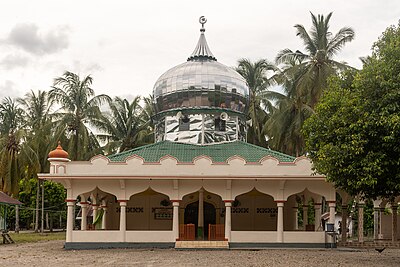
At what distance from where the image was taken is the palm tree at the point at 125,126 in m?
41.8

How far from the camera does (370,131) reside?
56.2 feet

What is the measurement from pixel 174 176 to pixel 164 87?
8.15 meters

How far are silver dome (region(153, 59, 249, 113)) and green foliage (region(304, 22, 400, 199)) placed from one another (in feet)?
Result: 36.8

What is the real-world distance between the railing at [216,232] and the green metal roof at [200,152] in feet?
9.97

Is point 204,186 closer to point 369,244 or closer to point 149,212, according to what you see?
point 149,212

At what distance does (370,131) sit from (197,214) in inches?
477

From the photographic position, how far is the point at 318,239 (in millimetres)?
24125

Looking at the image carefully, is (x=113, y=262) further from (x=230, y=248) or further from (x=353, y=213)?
(x=353, y=213)

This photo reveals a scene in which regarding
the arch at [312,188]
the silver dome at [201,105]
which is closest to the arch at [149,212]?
the silver dome at [201,105]

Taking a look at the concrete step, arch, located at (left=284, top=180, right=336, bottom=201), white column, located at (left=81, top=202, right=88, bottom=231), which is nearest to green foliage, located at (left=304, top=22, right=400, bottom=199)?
arch, located at (left=284, top=180, right=336, bottom=201)

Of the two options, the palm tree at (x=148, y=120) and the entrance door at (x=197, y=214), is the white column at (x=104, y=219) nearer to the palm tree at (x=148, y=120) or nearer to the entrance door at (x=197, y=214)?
the entrance door at (x=197, y=214)

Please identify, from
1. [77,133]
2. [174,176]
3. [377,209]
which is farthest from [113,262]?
[77,133]

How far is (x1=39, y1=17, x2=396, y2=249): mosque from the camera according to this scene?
23938 millimetres

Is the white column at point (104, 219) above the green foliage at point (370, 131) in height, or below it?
below
